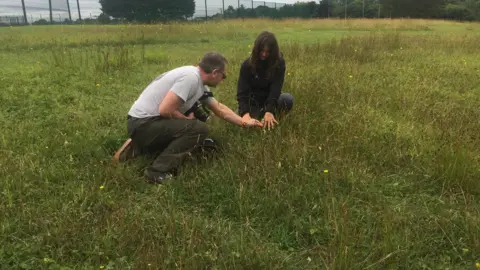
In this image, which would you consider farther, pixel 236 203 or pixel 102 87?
pixel 102 87

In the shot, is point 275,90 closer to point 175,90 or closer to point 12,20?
point 175,90

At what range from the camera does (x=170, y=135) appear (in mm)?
3480

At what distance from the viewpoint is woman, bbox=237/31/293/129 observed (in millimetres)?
3979

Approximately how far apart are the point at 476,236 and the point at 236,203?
4.89ft

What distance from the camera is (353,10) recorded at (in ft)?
160

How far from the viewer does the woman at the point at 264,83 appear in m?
3.98

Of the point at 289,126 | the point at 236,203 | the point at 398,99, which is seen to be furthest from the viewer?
the point at 398,99

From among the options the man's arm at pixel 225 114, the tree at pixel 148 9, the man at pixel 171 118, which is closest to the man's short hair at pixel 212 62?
the man at pixel 171 118

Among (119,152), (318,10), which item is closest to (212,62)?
(119,152)

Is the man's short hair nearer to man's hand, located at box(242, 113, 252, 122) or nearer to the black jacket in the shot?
man's hand, located at box(242, 113, 252, 122)

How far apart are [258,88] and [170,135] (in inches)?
50.1

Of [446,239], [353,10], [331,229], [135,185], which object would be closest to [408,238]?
[446,239]

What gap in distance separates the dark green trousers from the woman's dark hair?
39.4 inches

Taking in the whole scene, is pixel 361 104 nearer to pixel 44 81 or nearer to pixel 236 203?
pixel 236 203
